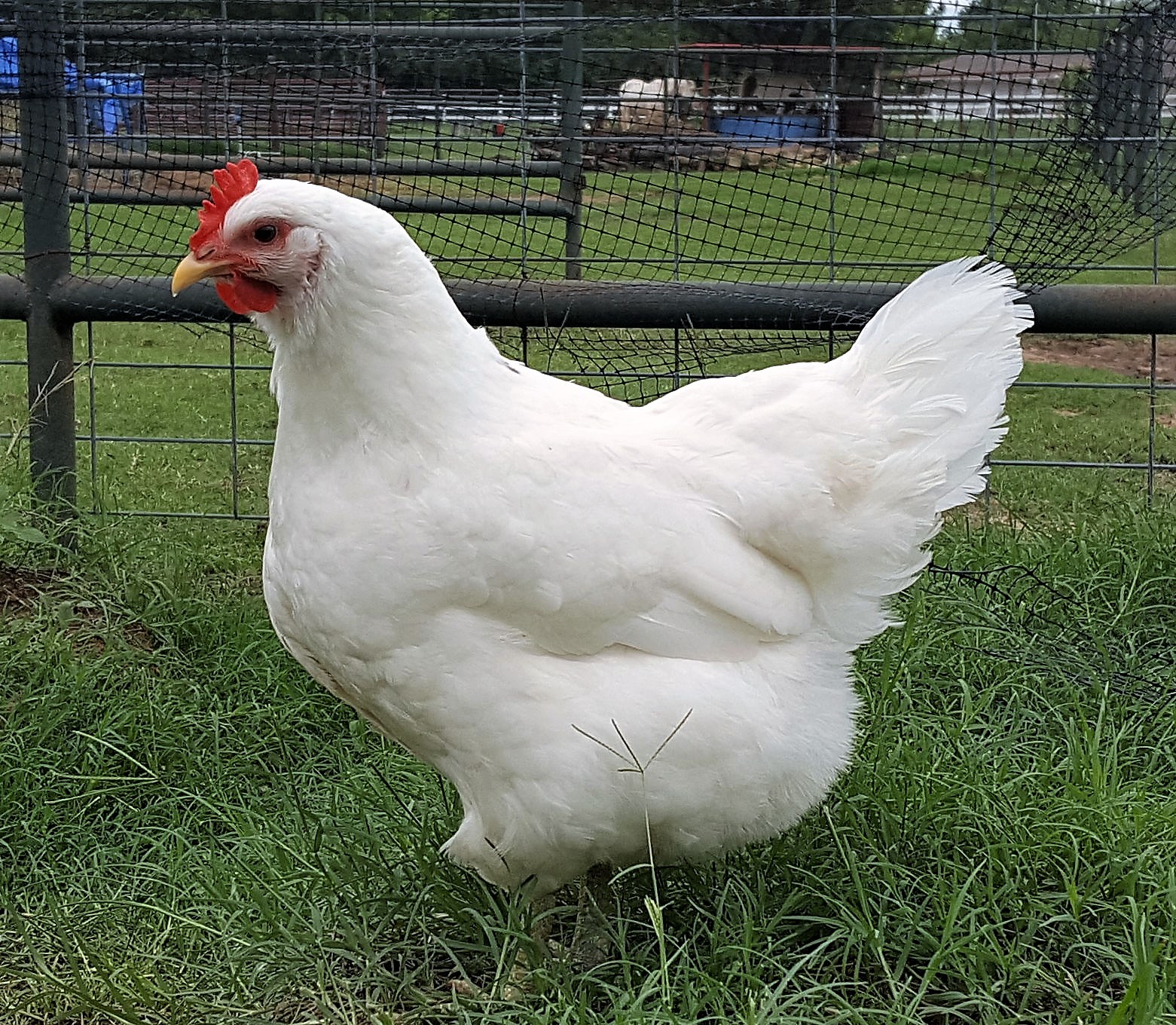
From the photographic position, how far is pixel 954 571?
3.74m

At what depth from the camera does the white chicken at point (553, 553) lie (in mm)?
2180

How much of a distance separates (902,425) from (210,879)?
167 centimetres

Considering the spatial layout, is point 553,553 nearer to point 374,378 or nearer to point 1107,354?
point 374,378

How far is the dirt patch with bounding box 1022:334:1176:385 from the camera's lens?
26.9 feet

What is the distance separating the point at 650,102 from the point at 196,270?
313 cm

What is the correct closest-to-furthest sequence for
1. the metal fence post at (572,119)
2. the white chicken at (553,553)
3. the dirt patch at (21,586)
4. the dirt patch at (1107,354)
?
the white chicken at (553,553) < the dirt patch at (21,586) < the metal fence post at (572,119) < the dirt patch at (1107,354)

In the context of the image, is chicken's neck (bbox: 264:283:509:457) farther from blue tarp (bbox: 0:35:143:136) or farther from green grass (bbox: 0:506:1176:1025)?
blue tarp (bbox: 0:35:143:136)

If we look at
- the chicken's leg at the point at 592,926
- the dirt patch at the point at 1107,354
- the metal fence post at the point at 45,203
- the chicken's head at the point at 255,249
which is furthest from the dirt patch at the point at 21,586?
the dirt patch at the point at 1107,354

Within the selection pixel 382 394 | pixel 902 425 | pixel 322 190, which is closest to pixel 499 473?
pixel 382 394

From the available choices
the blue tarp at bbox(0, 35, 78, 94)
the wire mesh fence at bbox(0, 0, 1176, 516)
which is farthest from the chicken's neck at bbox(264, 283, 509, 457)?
the blue tarp at bbox(0, 35, 78, 94)

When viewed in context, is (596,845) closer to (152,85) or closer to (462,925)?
(462,925)

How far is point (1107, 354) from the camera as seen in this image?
28.9ft

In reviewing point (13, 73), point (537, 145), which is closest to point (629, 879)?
point (13, 73)

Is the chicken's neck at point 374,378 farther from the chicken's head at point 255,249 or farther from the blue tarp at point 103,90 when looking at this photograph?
the blue tarp at point 103,90
